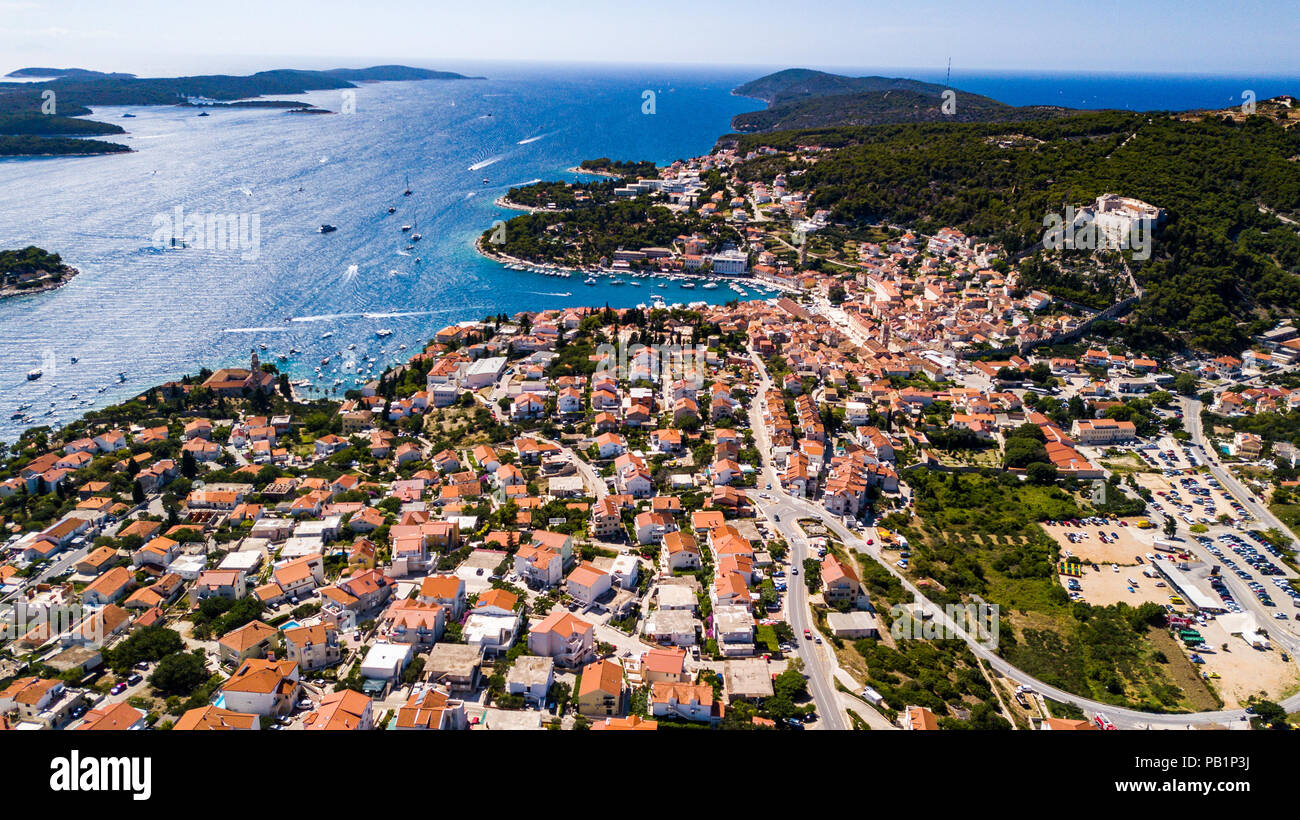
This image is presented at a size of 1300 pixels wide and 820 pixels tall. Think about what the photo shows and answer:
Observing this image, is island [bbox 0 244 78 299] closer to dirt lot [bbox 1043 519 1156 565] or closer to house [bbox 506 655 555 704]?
house [bbox 506 655 555 704]

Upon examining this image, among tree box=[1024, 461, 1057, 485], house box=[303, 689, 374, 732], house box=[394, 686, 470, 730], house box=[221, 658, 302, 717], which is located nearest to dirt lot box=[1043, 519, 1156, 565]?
tree box=[1024, 461, 1057, 485]

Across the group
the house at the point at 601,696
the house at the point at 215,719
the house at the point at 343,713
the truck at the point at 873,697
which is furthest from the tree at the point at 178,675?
the truck at the point at 873,697

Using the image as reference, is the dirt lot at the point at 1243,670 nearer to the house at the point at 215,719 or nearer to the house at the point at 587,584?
the house at the point at 587,584

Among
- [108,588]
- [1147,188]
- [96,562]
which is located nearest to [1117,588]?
[108,588]
